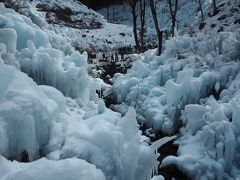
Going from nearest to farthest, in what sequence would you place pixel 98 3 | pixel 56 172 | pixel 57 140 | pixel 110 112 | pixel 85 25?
pixel 56 172 < pixel 57 140 < pixel 110 112 < pixel 85 25 < pixel 98 3

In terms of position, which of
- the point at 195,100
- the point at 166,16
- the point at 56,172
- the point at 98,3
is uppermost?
the point at 98,3

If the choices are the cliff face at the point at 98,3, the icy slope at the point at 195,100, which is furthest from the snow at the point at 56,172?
the cliff face at the point at 98,3

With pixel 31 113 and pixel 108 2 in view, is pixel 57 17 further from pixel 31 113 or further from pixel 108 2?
pixel 31 113

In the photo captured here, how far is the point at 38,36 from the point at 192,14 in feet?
107

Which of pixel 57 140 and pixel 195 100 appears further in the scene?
pixel 195 100

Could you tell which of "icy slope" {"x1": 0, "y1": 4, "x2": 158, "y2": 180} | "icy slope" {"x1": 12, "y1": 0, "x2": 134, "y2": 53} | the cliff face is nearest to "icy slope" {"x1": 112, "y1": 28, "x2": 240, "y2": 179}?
"icy slope" {"x1": 0, "y1": 4, "x2": 158, "y2": 180}

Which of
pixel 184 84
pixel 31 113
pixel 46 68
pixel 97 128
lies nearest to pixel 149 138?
pixel 184 84

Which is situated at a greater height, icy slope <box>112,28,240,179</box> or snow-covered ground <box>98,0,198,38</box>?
snow-covered ground <box>98,0,198,38</box>

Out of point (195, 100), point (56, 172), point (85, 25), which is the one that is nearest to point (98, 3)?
point (85, 25)

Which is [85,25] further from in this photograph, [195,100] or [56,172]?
[56,172]

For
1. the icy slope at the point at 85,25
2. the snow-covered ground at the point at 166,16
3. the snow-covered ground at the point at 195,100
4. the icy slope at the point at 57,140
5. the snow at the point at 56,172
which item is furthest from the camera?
the snow-covered ground at the point at 166,16

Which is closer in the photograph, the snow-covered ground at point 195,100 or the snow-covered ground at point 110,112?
the snow-covered ground at point 110,112

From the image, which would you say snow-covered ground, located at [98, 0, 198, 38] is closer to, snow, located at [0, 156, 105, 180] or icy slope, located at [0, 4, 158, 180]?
icy slope, located at [0, 4, 158, 180]

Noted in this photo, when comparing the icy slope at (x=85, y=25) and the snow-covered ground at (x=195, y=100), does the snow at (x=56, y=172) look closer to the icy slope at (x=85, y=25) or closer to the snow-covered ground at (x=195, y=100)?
the snow-covered ground at (x=195, y=100)
